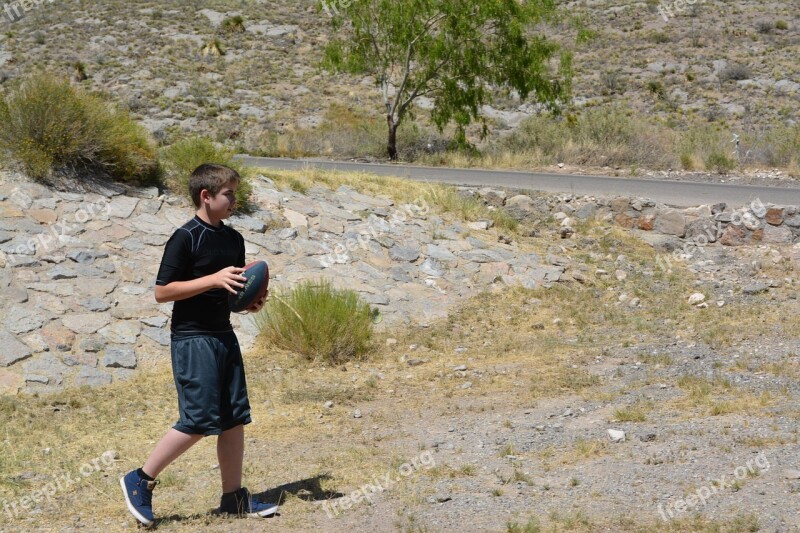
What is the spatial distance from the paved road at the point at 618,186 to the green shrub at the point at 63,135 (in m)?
2.58

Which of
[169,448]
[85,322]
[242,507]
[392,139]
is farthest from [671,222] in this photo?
[169,448]

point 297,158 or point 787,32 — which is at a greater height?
point 787,32

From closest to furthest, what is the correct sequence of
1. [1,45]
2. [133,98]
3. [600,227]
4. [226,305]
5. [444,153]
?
[226,305] < [600,227] < [444,153] < [133,98] < [1,45]

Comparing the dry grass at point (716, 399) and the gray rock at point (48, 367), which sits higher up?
the dry grass at point (716, 399)

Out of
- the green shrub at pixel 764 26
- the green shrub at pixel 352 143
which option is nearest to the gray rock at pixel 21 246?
the green shrub at pixel 352 143

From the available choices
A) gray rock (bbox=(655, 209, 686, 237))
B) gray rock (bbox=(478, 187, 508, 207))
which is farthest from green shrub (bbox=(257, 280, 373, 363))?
gray rock (bbox=(655, 209, 686, 237))

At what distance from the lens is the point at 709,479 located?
17.0 feet

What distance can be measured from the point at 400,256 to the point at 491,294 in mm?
1342

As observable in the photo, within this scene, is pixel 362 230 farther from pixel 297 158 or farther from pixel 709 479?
pixel 297 158

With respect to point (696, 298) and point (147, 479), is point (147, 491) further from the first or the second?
point (696, 298)

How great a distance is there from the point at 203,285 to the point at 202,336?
317 mm

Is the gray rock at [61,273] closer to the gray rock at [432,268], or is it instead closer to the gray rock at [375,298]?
the gray rock at [375,298]

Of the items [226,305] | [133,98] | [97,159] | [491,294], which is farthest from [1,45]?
[226,305]

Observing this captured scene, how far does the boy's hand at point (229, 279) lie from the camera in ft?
14.8
